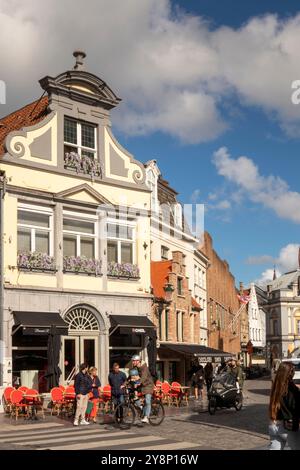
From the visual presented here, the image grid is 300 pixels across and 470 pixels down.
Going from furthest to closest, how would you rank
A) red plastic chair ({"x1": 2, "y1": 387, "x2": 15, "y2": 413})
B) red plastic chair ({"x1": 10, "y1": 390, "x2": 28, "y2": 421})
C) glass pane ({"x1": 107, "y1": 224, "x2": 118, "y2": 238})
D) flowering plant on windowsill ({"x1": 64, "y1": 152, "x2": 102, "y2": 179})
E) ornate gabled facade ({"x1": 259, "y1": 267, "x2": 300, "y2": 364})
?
1. ornate gabled facade ({"x1": 259, "y1": 267, "x2": 300, "y2": 364})
2. glass pane ({"x1": 107, "y1": 224, "x2": 118, "y2": 238})
3. flowering plant on windowsill ({"x1": 64, "y1": 152, "x2": 102, "y2": 179})
4. red plastic chair ({"x1": 2, "y1": 387, "x2": 15, "y2": 413})
5. red plastic chair ({"x1": 10, "y1": 390, "x2": 28, "y2": 421})

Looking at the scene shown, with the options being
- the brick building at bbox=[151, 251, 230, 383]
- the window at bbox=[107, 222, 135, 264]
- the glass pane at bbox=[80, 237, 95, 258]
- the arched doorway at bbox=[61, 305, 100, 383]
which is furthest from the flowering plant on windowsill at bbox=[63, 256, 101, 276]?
the brick building at bbox=[151, 251, 230, 383]

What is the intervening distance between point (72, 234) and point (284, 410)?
1787cm

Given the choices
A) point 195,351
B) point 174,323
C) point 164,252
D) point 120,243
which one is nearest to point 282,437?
point 120,243

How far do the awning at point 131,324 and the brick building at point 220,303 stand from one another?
69.0ft

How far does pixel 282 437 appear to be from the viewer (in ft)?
29.3

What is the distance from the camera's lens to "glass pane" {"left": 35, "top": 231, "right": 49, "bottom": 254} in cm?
2478

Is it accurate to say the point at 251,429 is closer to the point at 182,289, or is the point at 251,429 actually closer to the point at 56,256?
the point at 56,256

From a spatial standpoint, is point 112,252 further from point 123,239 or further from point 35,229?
point 35,229

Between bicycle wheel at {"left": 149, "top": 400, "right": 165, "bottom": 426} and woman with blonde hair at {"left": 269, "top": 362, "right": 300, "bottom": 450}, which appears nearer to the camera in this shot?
woman with blonde hair at {"left": 269, "top": 362, "right": 300, "bottom": 450}

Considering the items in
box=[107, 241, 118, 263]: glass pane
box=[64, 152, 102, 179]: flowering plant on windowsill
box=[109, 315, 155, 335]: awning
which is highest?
box=[64, 152, 102, 179]: flowering plant on windowsill

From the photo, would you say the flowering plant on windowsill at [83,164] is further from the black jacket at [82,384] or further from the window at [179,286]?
the black jacket at [82,384]

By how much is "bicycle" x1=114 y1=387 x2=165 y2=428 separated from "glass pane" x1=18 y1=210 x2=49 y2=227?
341 inches

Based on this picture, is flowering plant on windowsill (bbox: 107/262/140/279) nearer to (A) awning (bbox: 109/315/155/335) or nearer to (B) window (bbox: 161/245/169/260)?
(A) awning (bbox: 109/315/155/335)
